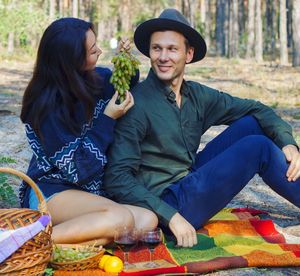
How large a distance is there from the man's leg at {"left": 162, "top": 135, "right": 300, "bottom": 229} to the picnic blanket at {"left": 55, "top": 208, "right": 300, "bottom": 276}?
0.25 meters

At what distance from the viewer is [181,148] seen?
192 inches

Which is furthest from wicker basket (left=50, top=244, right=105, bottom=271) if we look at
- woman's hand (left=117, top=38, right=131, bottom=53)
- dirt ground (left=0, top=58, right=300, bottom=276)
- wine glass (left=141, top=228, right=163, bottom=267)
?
woman's hand (left=117, top=38, right=131, bottom=53)

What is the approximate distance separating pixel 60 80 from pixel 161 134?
0.86 m

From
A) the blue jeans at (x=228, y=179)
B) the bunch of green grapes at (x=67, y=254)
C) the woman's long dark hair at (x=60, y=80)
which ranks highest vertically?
the woman's long dark hair at (x=60, y=80)

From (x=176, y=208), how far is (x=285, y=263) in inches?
32.4

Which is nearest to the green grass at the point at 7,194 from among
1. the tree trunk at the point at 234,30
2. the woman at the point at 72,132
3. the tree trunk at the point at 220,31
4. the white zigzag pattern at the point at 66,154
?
the woman at the point at 72,132

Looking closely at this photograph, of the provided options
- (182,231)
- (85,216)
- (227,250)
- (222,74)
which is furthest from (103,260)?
(222,74)

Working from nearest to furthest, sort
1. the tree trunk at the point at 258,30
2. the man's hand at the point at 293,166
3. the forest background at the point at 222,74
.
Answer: the man's hand at the point at 293,166 → the forest background at the point at 222,74 → the tree trunk at the point at 258,30

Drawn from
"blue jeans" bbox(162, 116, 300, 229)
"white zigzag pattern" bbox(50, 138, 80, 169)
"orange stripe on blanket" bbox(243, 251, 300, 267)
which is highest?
"white zigzag pattern" bbox(50, 138, 80, 169)

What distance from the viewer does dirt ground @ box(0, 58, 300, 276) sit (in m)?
5.88

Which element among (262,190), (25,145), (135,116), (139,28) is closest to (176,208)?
(135,116)

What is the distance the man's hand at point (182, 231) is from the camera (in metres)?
4.40

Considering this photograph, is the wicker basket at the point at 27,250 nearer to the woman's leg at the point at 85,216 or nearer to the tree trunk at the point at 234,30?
the woman's leg at the point at 85,216

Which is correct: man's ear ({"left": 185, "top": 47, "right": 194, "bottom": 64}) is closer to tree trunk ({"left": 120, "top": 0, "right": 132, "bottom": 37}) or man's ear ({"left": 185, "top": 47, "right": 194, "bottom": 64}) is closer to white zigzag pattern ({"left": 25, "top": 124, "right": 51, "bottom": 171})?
white zigzag pattern ({"left": 25, "top": 124, "right": 51, "bottom": 171})
